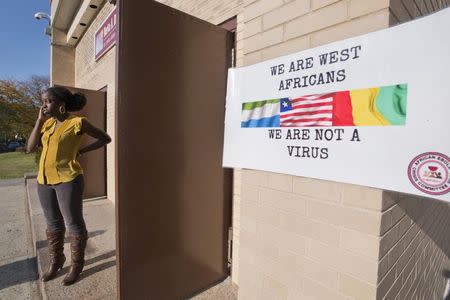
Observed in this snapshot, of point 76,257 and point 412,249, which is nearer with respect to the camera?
point 412,249

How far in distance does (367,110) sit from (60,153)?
268 cm

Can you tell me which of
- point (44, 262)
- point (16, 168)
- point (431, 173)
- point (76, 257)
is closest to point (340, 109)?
point (431, 173)

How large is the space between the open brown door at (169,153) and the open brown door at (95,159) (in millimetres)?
4416

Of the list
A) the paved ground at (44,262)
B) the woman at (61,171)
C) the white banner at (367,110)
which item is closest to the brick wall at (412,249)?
the white banner at (367,110)

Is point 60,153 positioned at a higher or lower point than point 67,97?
lower

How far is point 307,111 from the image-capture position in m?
1.58

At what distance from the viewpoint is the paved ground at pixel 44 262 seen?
9.16ft

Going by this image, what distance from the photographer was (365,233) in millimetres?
1363

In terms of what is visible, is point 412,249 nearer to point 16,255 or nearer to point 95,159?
point 16,255

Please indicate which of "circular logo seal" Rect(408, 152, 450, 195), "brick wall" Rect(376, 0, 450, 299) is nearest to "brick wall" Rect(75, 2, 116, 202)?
"brick wall" Rect(376, 0, 450, 299)

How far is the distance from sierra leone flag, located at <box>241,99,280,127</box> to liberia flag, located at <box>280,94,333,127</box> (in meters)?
0.05

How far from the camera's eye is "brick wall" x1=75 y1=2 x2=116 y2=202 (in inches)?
243

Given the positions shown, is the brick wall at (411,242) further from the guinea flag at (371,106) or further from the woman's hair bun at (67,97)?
the woman's hair bun at (67,97)

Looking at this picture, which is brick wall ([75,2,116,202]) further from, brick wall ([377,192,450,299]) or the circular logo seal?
the circular logo seal
